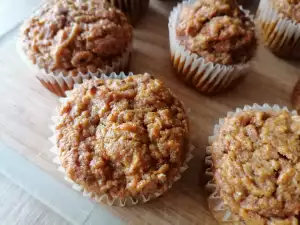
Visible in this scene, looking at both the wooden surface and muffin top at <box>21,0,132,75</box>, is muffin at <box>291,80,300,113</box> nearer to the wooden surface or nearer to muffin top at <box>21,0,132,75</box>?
the wooden surface

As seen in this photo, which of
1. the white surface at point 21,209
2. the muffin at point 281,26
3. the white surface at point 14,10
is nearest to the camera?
the white surface at point 21,209

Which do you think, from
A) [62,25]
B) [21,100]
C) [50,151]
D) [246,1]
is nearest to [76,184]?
[50,151]

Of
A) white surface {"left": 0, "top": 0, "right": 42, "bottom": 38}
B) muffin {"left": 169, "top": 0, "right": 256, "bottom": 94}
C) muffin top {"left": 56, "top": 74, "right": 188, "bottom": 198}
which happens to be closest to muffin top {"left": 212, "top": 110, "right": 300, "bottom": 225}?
muffin top {"left": 56, "top": 74, "right": 188, "bottom": 198}

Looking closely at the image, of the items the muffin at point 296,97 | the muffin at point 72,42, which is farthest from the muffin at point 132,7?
the muffin at point 296,97

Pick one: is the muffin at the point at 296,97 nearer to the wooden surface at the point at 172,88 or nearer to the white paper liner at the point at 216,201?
the wooden surface at the point at 172,88

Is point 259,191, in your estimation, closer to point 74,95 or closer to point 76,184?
point 76,184
